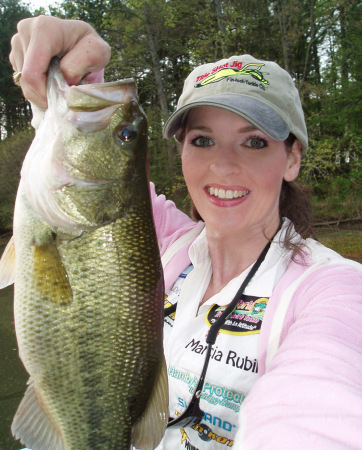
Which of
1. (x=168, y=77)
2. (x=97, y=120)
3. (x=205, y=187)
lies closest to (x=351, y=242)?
(x=205, y=187)

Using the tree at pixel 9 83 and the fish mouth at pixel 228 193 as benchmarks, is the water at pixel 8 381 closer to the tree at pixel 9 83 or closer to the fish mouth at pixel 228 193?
the fish mouth at pixel 228 193

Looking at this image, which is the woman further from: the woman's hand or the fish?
the fish

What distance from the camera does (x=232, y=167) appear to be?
6.14ft

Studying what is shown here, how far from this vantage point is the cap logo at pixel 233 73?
1860 mm

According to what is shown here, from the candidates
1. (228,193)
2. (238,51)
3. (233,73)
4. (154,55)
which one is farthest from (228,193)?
(154,55)

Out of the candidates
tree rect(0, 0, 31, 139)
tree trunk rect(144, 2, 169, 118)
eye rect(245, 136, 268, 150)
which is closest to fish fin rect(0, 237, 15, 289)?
eye rect(245, 136, 268, 150)

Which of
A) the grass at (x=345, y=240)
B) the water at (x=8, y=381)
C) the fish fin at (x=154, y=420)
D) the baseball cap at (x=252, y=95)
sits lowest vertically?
the grass at (x=345, y=240)

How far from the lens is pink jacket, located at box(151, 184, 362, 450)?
0.81 meters

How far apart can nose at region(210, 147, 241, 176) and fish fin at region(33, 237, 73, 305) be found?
86 cm

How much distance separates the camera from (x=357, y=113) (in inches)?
713

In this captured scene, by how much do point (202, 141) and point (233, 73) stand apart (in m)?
0.35

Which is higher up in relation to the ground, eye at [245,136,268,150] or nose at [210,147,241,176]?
eye at [245,136,268,150]

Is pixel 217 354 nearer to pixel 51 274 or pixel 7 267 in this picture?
pixel 51 274

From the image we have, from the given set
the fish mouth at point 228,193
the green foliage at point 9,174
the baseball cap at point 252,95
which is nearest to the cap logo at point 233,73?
the baseball cap at point 252,95
